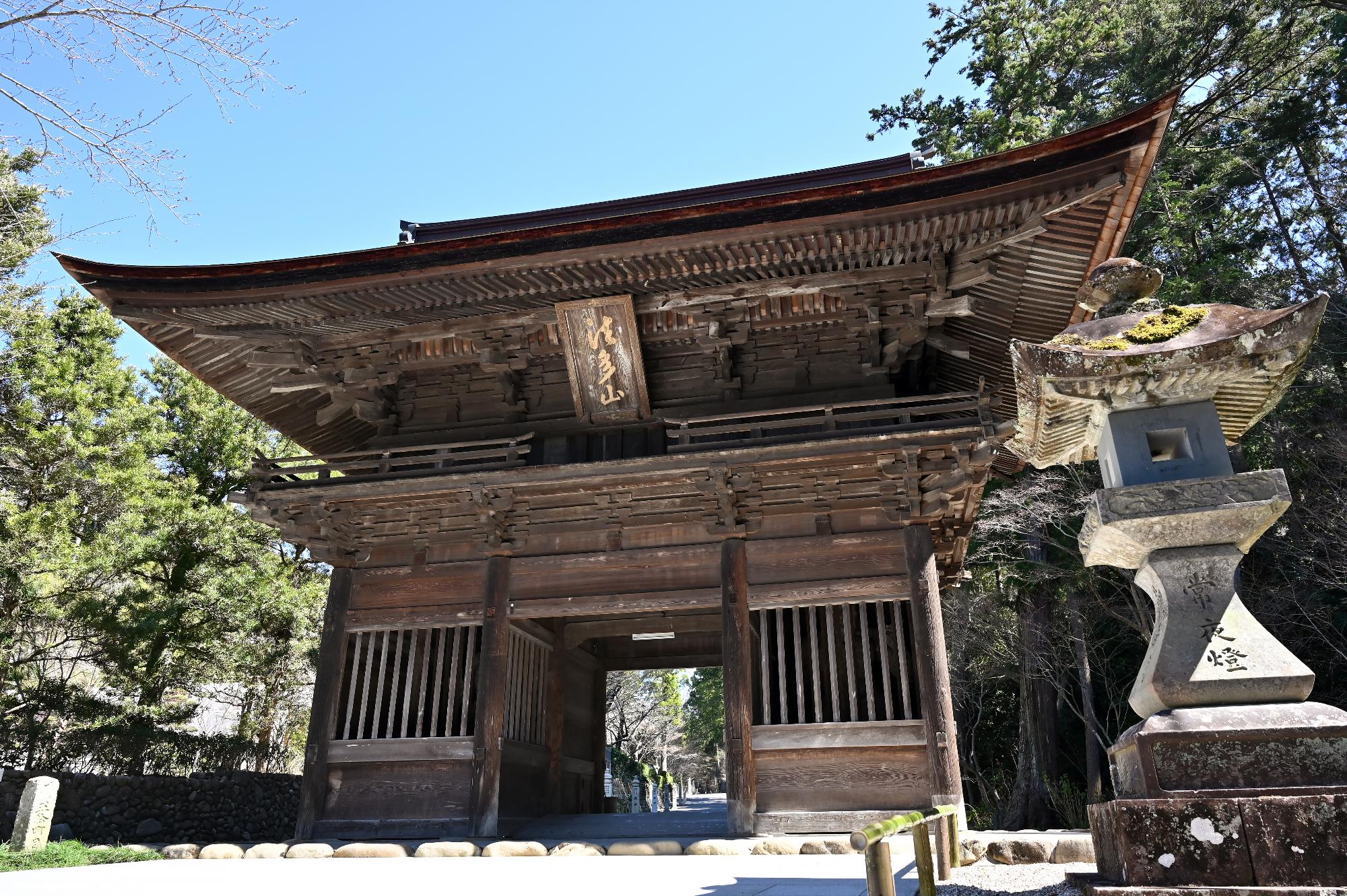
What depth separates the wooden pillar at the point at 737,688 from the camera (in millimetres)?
8125

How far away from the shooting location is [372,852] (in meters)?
7.92

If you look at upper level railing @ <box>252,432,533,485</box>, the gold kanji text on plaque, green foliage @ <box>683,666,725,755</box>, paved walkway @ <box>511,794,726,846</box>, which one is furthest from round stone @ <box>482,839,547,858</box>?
green foliage @ <box>683,666,725,755</box>

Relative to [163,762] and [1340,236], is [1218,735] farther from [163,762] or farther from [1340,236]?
[1340,236]

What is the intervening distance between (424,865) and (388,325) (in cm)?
587

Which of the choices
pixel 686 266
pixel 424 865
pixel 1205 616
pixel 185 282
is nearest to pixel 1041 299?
pixel 686 266

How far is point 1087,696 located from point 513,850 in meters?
13.6

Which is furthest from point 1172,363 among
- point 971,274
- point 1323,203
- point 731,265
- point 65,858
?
point 1323,203

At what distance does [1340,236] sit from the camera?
18.0 m

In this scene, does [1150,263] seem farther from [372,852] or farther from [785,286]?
[372,852]

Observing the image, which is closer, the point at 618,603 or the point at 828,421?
the point at 828,421

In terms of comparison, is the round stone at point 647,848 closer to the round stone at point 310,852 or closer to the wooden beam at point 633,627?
the round stone at point 310,852

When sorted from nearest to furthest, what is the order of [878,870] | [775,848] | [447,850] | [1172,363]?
[878,870]
[1172,363]
[775,848]
[447,850]

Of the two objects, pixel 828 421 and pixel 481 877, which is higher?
pixel 828 421

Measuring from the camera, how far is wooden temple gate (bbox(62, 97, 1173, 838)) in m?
8.09
